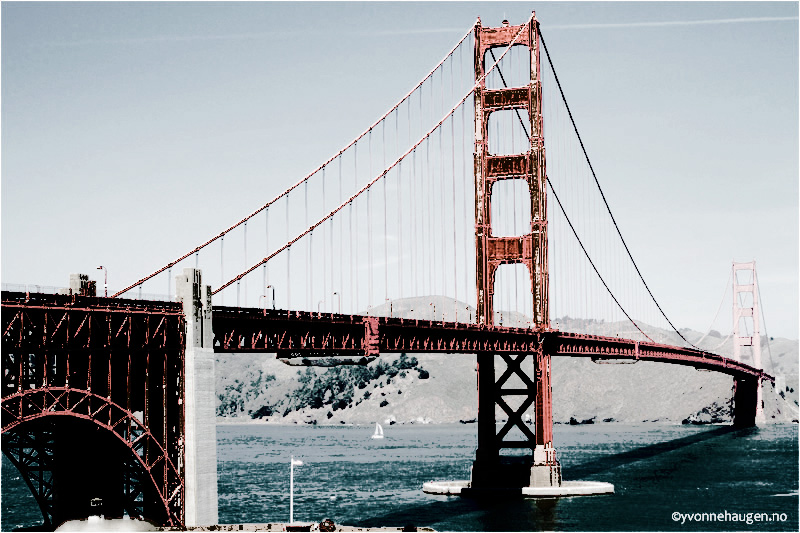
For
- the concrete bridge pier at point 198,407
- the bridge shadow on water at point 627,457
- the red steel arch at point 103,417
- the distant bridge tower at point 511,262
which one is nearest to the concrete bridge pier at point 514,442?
the distant bridge tower at point 511,262

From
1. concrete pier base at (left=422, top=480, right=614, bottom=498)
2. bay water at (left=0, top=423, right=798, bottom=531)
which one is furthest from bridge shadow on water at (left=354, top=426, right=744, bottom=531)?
concrete pier base at (left=422, top=480, right=614, bottom=498)

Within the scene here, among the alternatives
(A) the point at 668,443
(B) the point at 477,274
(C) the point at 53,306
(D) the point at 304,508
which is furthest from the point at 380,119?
(A) the point at 668,443

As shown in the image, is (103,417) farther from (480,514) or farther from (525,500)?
(525,500)

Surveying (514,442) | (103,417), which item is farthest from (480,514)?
(103,417)

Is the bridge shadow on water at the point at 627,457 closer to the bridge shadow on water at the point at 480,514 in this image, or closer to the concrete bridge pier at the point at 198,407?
the bridge shadow on water at the point at 480,514

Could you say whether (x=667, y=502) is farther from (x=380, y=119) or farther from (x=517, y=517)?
(x=380, y=119)
